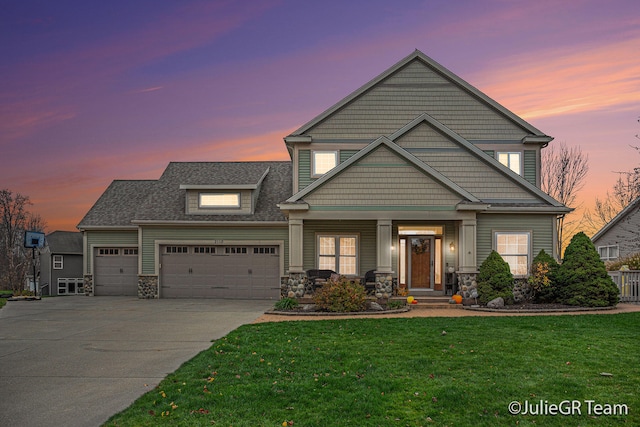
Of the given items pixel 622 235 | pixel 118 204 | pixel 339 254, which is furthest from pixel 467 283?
pixel 118 204

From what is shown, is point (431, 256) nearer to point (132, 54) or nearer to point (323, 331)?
point (323, 331)

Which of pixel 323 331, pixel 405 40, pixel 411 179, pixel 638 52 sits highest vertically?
pixel 405 40

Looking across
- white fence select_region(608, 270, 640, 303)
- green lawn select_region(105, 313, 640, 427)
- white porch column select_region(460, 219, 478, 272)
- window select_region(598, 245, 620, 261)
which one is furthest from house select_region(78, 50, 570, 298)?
window select_region(598, 245, 620, 261)

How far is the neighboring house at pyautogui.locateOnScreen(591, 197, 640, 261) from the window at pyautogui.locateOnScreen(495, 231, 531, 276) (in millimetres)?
10039

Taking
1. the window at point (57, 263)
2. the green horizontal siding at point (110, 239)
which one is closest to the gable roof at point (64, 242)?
the window at point (57, 263)

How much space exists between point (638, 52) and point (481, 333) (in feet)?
48.9

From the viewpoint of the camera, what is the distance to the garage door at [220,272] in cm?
2094

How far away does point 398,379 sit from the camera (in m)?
6.89

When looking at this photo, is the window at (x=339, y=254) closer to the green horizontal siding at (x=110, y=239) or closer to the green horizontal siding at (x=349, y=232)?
→ the green horizontal siding at (x=349, y=232)

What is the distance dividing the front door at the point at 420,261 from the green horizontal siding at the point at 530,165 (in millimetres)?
5282

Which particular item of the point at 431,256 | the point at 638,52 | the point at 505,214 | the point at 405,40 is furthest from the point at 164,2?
the point at 638,52

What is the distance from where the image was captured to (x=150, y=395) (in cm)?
633

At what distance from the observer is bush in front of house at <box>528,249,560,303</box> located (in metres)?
15.9

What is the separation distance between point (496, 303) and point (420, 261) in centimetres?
379
